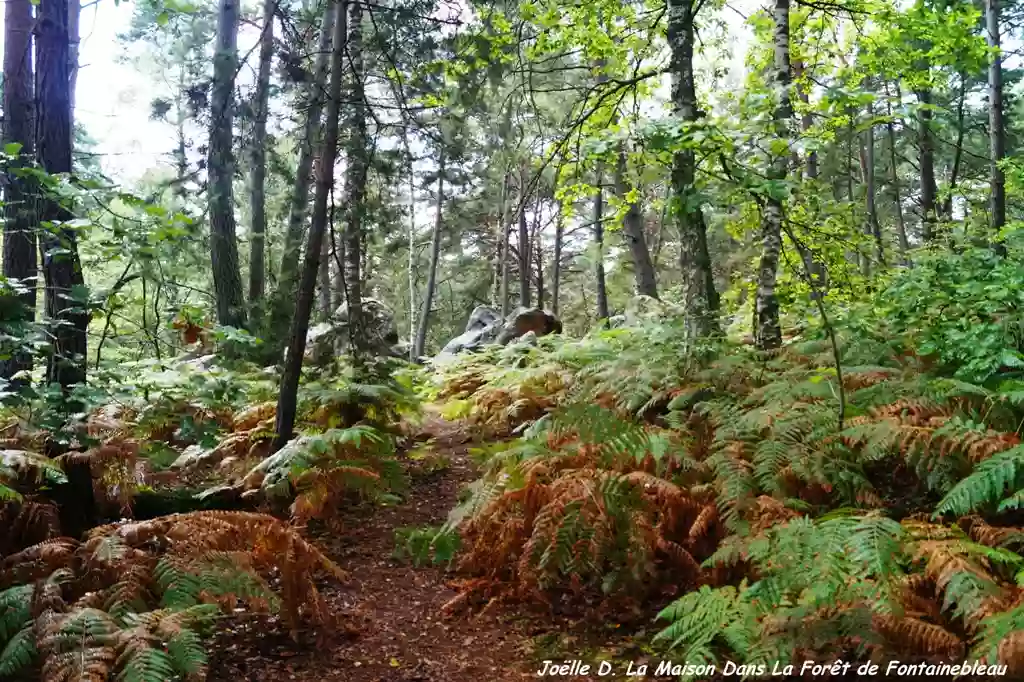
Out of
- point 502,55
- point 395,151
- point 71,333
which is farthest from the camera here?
point 395,151

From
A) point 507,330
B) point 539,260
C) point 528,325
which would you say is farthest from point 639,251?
point 539,260

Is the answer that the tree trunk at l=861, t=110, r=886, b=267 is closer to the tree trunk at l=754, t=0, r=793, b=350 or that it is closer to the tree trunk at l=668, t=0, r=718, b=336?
the tree trunk at l=754, t=0, r=793, b=350

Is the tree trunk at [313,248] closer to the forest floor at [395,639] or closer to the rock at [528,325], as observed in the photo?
the forest floor at [395,639]

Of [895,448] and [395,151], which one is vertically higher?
[395,151]

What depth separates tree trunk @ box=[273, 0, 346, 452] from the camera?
5941mm

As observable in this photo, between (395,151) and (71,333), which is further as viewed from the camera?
(395,151)

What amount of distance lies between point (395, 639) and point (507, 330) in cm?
1122

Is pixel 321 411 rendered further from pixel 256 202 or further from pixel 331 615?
pixel 256 202

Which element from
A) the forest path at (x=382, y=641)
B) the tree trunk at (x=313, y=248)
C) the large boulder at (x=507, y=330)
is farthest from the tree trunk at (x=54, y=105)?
the large boulder at (x=507, y=330)

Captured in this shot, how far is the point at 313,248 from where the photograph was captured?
6031 mm

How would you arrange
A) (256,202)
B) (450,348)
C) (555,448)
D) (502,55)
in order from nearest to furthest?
(555,448), (502,55), (256,202), (450,348)

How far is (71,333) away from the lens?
13.8 feet

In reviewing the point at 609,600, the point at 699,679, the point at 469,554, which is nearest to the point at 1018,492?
the point at 699,679

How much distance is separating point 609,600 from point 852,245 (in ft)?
17.1
